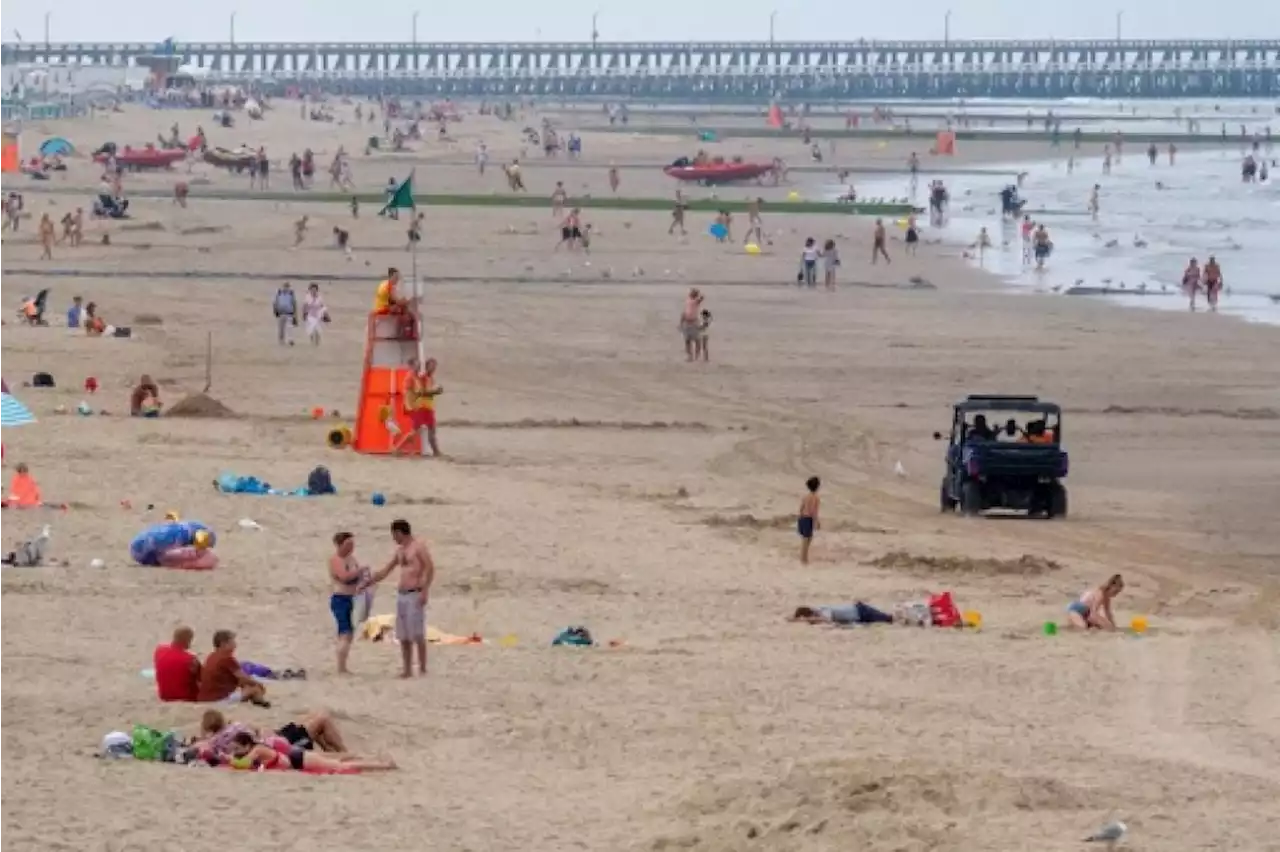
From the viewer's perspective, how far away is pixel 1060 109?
18512cm

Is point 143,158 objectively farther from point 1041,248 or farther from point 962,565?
point 962,565

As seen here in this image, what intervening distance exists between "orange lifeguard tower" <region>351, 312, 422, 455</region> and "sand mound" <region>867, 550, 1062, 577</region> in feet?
18.9

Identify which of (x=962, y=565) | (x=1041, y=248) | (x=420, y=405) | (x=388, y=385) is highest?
(x=1041, y=248)

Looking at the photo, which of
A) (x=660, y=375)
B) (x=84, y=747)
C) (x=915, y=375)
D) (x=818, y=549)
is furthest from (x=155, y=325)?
(x=84, y=747)

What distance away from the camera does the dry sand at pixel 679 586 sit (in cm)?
1171

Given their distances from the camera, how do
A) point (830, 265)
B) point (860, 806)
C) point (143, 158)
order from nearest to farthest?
point (860, 806) < point (830, 265) < point (143, 158)

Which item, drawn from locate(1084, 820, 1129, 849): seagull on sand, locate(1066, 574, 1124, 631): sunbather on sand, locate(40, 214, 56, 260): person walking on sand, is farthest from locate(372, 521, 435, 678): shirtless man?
locate(40, 214, 56, 260): person walking on sand

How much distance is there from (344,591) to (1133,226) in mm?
49462

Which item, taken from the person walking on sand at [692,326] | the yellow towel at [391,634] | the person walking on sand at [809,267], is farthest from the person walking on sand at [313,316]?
the yellow towel at [391,634]

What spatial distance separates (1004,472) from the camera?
73.6 ft

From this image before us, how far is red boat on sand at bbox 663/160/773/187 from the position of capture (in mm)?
76500

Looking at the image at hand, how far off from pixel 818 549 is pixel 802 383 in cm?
1133

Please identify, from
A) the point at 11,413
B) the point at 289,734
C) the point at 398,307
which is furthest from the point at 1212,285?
the point at 289,734

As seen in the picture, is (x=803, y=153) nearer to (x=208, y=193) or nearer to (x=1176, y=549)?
(x=208, y=193)
